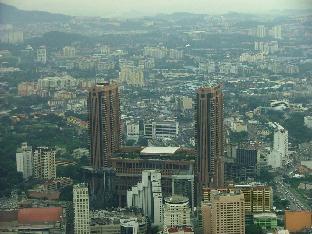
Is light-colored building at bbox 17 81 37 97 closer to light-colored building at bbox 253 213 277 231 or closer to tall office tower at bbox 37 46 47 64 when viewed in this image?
tall office tower at bbox 37 46 47 64

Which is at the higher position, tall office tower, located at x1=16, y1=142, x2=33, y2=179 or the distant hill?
the distant hill

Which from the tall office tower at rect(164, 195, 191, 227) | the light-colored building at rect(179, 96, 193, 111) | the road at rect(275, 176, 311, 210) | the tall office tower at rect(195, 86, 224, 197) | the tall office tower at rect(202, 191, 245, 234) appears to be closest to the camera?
the tall office tower at rect(202, 191, 245, 234)

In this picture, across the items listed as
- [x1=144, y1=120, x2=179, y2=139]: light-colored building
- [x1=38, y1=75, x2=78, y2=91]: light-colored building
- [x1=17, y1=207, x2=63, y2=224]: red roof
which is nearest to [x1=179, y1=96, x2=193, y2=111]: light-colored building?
[x1=144, y1=120, x2=179, y2=139]: light-colored building

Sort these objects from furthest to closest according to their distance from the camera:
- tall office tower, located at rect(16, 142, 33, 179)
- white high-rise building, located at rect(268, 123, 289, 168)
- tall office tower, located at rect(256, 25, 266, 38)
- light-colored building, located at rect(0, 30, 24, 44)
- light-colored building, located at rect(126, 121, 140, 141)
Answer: tall office tower, located at rect(256, 25, 266, 38)
light-colored building, located at rect(0, 30, 24, 44)
light-colored building, located at rect(126, 121, 140, 141)
white high-rise building, located at rect(268, 123, 289, 168)
tall office tower, located at rect(16, 142, 33, 179)

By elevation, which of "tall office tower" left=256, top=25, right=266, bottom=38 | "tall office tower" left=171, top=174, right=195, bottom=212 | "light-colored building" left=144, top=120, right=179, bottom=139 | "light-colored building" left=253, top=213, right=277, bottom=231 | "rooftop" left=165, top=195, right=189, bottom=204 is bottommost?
"light-colored building" left=253, top=213, right=277, bottom=231

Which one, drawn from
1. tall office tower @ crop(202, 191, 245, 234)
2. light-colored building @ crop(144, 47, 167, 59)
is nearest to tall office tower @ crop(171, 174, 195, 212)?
tall office tower @ crop(202, 191, 245, 234)

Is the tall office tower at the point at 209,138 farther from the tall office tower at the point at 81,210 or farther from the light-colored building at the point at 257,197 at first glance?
the tall office tower at the point at 81,210

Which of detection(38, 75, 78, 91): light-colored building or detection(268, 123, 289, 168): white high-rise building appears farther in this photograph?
detection(38, 75, 78, 91): light-colored building

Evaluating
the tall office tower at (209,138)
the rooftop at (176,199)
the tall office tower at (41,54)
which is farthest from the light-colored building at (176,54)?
the rooftop at (176,199)
